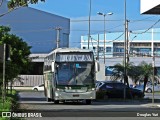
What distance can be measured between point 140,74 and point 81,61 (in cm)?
2072

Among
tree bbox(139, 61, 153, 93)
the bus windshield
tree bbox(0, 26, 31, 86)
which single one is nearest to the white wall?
the bus windshield

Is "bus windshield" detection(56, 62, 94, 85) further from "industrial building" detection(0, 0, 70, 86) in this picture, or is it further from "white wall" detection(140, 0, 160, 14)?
"industrial building" detection(0, 0, 70, 86)

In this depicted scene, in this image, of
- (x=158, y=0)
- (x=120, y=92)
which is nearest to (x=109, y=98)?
(x=120, y=92)

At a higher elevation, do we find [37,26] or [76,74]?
[37,26]

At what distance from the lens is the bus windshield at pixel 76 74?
31.6m

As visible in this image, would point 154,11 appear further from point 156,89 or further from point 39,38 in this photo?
point 39,38

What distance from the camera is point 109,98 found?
136 feet

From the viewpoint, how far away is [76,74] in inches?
1248

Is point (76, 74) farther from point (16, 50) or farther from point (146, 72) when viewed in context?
point (146, 72)

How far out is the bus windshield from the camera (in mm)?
31641

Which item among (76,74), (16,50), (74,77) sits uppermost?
(16,50)

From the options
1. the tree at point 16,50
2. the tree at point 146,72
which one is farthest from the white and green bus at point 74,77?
the tree at point 146,72

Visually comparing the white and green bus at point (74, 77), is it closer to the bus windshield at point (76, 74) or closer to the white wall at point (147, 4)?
the bus windshield at point (76, 74)

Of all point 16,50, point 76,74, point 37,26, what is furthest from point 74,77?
point 37,26
